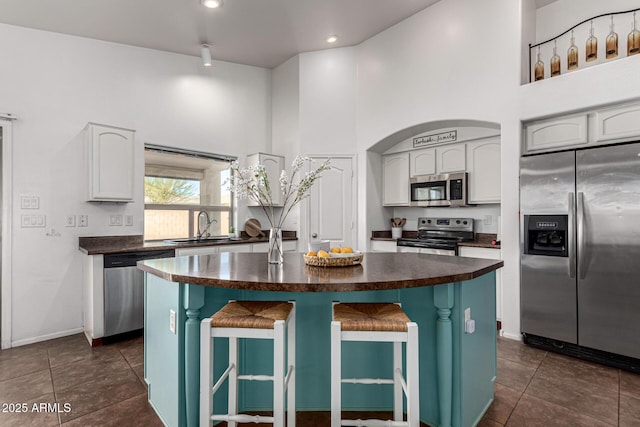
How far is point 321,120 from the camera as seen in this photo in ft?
15.5

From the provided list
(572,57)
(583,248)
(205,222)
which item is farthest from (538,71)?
(205,222)

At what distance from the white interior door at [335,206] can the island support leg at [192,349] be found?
3004 millimetres

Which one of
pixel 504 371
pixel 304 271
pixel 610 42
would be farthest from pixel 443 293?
pixel 610 42

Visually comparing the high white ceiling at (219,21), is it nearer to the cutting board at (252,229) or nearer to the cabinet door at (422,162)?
the cabinet door at (422,162)

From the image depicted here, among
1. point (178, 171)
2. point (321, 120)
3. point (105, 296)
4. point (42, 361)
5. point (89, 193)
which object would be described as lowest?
point (42, 361)

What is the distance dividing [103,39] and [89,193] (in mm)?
1751

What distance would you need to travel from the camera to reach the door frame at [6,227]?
10.4 ft

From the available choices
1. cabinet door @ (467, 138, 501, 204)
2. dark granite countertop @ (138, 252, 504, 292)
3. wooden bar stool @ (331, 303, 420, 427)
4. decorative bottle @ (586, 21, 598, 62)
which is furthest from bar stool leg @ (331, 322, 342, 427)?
decorative bottle @ (586, 21, 598, 62)

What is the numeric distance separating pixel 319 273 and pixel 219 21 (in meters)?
3.34

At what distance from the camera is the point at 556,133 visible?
3059 millimetres

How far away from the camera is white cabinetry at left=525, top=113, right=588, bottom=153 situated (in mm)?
2920

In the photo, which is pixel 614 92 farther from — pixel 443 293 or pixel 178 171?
pixel 178 171

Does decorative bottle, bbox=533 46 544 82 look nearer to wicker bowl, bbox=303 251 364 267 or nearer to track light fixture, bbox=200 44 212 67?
wicker bowl, bbox=303 251 364 267

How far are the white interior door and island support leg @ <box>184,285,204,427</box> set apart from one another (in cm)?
300
